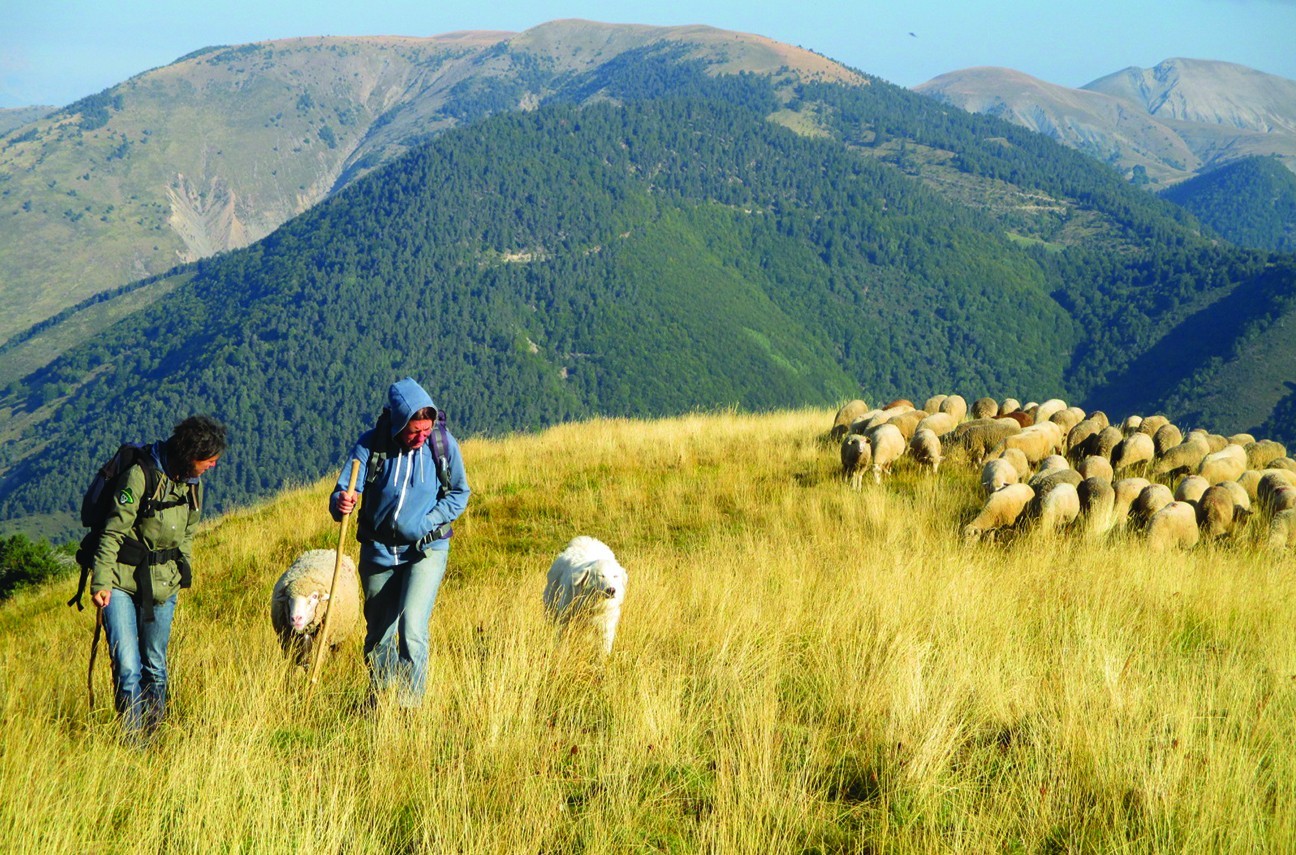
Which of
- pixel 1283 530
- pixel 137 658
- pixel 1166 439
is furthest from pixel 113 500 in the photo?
pixel 1166 439

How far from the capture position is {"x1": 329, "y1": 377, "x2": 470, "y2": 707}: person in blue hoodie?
4.65m

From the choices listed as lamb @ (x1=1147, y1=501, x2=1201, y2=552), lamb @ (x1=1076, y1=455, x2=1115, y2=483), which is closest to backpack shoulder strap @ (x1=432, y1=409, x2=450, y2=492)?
lamb @ (x1=1147, y1=501, x2=1201, y2=552)

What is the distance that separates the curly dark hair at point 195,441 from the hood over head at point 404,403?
2.77ft

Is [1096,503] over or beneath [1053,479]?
beneath

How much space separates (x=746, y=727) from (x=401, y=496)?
1933 millimetres

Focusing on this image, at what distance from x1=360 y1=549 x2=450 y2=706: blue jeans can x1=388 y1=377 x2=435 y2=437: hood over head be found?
2.17 feet

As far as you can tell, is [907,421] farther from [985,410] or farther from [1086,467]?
[1086,467]

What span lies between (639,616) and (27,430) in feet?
649

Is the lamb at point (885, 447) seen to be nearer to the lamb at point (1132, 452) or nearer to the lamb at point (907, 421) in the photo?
the lamb at point (907, 421)

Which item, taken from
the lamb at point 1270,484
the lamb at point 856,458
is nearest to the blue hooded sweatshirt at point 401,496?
the lamb at point 856,458

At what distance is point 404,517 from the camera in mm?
4637

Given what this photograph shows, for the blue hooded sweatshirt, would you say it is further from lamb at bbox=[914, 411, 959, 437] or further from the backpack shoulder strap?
lamb at bbox=[914, 411, 959, 437]

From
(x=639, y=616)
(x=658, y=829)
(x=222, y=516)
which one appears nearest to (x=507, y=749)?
(x=658, y=829)

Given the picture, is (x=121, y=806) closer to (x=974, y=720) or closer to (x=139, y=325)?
(x=974, y=720)
